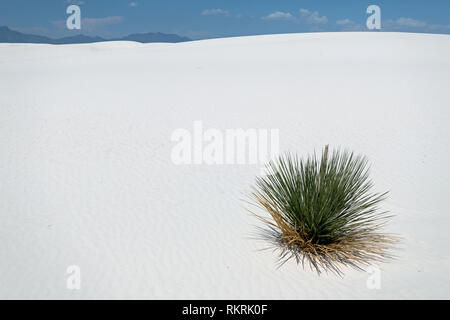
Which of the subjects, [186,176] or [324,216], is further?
[186,176]

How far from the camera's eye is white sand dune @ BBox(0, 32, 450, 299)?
3.97 m

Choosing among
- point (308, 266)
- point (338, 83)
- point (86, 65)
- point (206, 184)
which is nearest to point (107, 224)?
point (206, 184)

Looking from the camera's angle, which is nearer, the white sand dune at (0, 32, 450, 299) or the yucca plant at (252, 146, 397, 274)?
the white sand dune at (0, 32, 450, 299)

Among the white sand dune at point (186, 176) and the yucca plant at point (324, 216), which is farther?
the yucca plant at point (324, 216)

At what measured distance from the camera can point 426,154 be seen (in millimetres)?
8250

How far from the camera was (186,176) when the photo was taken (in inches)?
273

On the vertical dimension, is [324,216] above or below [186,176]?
below

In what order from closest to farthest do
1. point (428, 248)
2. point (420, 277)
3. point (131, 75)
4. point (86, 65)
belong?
1. point (420, 277)
2. point (428, 248)
3. point (131, 75)
4. point (86, 65)

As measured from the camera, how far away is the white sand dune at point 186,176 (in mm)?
3975

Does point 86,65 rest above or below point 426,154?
above

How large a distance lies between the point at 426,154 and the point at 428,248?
4201 millimetres
